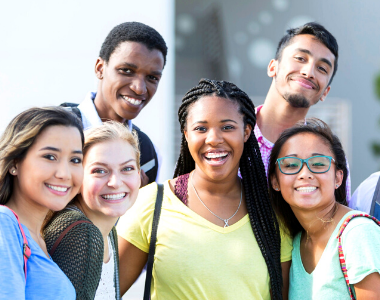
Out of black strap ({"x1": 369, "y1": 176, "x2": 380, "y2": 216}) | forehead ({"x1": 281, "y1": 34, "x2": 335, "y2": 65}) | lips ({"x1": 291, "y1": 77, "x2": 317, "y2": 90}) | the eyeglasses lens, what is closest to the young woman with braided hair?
the eyeglasses lens

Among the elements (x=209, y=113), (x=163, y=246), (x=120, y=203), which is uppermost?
(x=209, y=113)

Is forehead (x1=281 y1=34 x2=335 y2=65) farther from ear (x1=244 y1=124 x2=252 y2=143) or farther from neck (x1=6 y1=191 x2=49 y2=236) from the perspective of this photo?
neck (x1=6 y1=191 x2=49 y2=236)

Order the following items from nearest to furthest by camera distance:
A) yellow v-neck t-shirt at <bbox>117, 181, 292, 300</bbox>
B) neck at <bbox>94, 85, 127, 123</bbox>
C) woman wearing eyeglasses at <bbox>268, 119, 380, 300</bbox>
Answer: woman wearing eyeglasses at <bbox>268, 119, 380, 300</bbox>, yellow v-neck t-shirt at <bbox>117, 181, 292, 300</bbox>, neck at <bbox>94, 85, 127, 123</bbox>

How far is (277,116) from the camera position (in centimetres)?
356

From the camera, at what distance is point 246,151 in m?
2.88

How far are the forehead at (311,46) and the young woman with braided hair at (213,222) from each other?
1109 mm

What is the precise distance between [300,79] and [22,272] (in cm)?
257

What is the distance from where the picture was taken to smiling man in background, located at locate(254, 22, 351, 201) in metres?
3.50

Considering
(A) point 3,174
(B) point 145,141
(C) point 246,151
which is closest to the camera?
(A) point 3,174

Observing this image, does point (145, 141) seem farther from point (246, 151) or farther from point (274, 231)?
point (274, 231)

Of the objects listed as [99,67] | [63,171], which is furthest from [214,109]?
[99,67]

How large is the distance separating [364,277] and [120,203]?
4.22 feet

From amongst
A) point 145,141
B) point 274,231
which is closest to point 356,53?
point 145,141

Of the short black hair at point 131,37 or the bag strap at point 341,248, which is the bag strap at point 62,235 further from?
the short black hair at point 131,37
